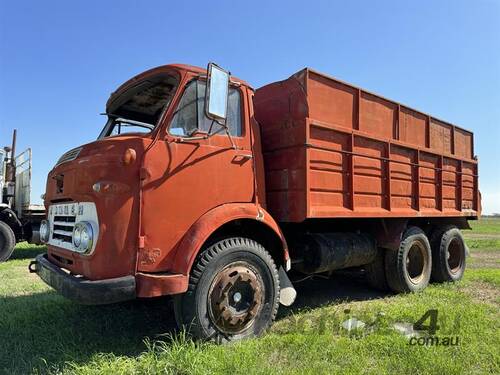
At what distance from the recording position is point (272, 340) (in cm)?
399

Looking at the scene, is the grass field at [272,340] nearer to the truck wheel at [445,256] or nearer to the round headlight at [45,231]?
the round headlight at [45,231]

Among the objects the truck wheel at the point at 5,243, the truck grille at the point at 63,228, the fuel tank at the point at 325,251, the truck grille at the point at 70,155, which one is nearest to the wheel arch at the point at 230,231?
the fuel tank at the point at 325,251

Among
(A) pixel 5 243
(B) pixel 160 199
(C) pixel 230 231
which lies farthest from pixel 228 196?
(A) pixel 5 243

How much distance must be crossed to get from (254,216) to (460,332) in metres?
2.47

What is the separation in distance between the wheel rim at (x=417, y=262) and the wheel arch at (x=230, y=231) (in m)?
3.23

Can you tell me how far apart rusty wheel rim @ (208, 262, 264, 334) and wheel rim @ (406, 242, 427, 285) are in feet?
12.0

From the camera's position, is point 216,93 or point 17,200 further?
point 17,200

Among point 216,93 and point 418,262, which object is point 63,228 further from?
point 418,262

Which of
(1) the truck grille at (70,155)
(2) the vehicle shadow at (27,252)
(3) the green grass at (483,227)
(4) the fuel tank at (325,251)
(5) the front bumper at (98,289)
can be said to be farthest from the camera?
(3) the green grass at (483,227)

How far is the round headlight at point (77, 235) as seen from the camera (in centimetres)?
353

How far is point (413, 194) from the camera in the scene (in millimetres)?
6348

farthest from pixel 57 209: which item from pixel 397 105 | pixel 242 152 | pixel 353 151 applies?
pixel 397 105

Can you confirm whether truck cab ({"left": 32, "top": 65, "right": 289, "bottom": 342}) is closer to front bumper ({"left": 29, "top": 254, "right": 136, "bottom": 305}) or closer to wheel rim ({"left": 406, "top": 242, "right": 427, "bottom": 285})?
front bumper ({"left": 29, "top": 254, "right": 136, "bottom": 305})

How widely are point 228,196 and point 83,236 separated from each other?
4.52 feet
